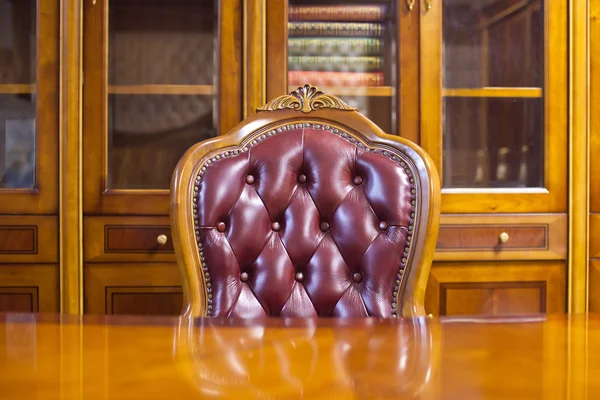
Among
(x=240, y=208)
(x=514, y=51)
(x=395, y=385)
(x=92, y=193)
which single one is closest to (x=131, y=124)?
(x=92, y=193)

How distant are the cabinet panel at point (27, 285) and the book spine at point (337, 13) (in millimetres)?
876

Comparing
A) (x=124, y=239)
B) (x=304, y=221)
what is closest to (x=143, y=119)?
(x=124, y=239)

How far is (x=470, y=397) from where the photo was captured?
0.44 metres

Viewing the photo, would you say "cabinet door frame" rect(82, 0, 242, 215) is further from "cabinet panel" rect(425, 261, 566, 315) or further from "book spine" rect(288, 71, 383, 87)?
"cabinet panel" rect(425, 261, 566, 315)

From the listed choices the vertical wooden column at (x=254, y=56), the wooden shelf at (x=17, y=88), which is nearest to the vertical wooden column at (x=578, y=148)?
the vertical wooden column at (x=254, y=56)

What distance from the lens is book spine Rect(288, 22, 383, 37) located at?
60.9 inches

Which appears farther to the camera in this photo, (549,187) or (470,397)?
(549,187)

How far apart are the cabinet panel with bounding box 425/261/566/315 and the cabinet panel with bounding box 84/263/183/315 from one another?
25.5 inches

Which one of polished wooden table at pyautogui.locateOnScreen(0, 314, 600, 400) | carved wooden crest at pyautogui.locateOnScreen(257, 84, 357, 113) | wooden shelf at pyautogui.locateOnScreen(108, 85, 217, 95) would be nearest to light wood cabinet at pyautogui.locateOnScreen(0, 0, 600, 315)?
wooden shelf at pyautogui.locateOnScreen(108, 85, 217, 95)

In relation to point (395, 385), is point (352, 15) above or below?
above

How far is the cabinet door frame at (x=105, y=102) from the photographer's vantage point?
4.90ft

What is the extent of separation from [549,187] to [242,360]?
123 cm

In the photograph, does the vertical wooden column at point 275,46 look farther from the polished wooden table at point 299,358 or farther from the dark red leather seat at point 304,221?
the polished wooden table at point 299,358

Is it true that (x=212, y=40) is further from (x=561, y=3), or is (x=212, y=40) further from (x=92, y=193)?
(x=561, y=3)
